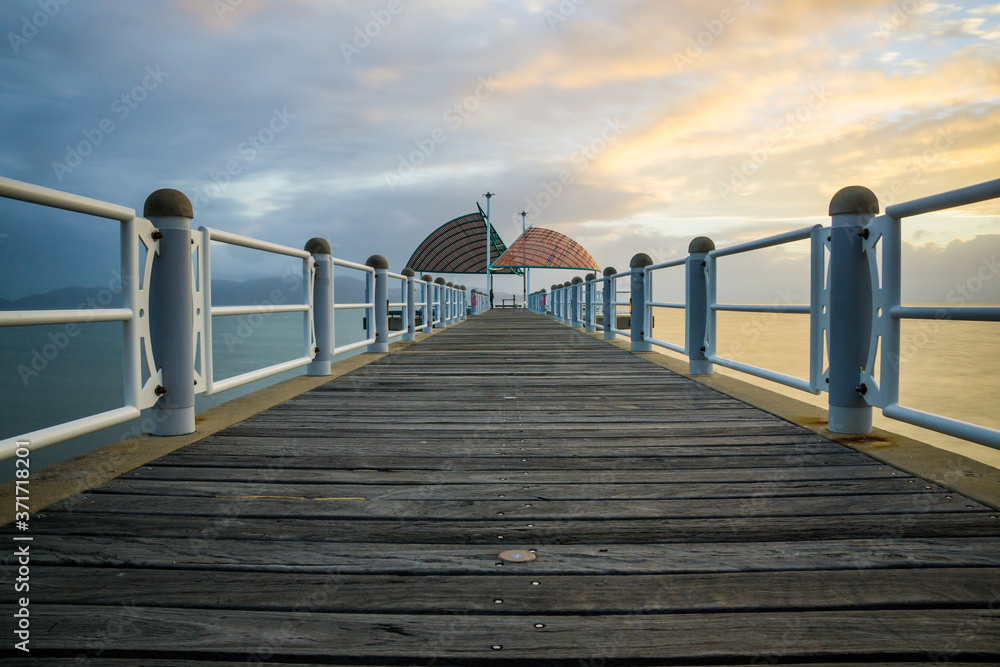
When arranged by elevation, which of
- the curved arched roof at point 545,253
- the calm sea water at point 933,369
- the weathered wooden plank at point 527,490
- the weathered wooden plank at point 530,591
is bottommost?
the calm sea water at point 933,369

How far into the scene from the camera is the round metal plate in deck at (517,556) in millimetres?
1327

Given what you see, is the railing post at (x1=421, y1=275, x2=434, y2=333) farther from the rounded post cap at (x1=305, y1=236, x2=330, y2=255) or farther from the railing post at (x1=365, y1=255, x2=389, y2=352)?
the rounded post cap at (x1=305, y1=236, x2=330, y2=255)

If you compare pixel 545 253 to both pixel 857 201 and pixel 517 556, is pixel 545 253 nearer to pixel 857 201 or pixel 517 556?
pixel 857 201

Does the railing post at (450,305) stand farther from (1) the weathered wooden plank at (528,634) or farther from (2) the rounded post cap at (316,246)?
(1) the weathered wooden plank at (528,634)

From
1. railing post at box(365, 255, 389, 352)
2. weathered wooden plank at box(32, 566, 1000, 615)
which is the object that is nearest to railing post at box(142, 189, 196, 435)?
weathered wooden plank at box(32, 566, 1000, 615)

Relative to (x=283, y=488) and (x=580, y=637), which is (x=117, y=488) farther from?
(x=580, y=637)

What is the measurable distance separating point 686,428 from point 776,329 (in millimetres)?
58468

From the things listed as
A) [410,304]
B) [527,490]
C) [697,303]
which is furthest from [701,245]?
[410,304]

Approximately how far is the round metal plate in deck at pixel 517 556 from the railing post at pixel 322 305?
3481 mm

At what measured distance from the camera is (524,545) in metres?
1.42

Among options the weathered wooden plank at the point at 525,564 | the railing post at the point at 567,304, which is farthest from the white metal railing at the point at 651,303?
the railing post at the point at 567,304

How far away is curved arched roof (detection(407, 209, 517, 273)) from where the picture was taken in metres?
49.2

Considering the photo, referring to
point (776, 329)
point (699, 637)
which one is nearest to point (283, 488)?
point (699, 637)

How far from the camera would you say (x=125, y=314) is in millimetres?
2264
